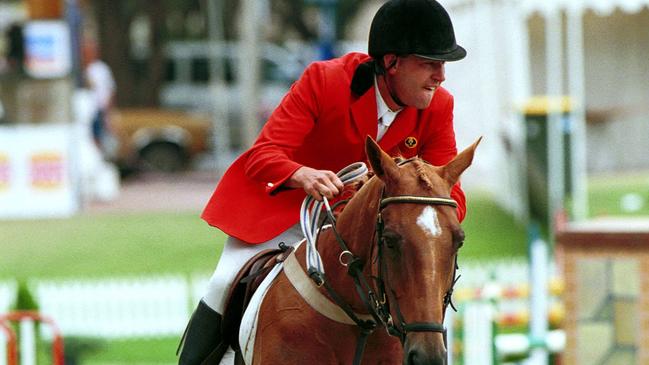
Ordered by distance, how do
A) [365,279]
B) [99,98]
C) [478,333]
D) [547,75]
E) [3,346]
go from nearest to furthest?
1. [365,279]
2. [478,333]
3. [3,346]
4. [547,75]
5. [99,98]

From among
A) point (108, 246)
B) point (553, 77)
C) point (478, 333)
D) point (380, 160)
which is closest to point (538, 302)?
point (478, 333)

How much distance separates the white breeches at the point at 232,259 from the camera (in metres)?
5.01

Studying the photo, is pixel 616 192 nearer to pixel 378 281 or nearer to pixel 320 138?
pixel 320 138

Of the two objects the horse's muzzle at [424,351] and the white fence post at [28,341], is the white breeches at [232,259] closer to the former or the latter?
the horse's muzzle at [424,351]

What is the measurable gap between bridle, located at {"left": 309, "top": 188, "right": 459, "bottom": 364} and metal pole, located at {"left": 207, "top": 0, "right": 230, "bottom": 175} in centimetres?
2250

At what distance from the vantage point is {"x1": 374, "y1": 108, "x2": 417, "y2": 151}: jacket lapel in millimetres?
4734

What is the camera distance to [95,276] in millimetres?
13922

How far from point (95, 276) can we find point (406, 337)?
10.3m

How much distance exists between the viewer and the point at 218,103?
27172 mm

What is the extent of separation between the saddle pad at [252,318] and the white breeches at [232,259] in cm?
26

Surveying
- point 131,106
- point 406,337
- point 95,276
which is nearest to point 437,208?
point 406,337

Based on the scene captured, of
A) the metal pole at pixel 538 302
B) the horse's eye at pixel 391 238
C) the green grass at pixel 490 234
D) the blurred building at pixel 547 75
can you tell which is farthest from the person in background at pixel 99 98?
the horse's eye at pixel 391 238

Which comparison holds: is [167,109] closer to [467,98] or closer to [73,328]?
[467,98]

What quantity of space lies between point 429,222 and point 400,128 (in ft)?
2.74
